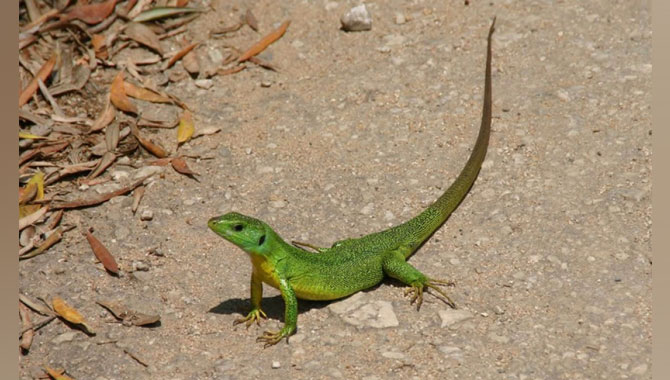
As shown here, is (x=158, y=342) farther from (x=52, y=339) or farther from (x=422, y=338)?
(x=422, y=338)

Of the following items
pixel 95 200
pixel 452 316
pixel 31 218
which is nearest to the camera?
pixel 452 316

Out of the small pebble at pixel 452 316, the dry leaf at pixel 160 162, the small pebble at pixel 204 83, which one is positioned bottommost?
the dry leaf at pixel 160 162

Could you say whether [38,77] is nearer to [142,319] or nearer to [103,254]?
[103,254]

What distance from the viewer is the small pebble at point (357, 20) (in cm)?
884

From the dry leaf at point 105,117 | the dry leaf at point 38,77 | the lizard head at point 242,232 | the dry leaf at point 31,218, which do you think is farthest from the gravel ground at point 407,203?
the dry leaf at point 38,77

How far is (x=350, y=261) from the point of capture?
19.5 ft

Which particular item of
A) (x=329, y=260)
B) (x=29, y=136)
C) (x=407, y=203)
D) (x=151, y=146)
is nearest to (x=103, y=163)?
(x=151, y=146)

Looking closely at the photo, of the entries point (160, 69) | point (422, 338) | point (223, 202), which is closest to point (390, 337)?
point (422, 338)

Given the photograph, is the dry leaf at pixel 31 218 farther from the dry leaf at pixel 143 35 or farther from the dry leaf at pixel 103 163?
the dry leaf at pixel 143 35

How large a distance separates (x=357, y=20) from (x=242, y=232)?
162 inches

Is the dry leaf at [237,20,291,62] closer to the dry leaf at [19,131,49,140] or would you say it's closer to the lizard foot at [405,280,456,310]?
the dry leaf at [19,131,49,140]

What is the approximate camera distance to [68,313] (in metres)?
5.88

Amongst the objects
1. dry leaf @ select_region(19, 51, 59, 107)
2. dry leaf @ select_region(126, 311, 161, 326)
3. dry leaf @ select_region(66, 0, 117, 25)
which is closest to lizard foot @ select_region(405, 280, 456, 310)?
dry leaf @ select_region(126, 311, 161, 326)

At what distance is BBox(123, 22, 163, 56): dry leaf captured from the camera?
28.6 ft
